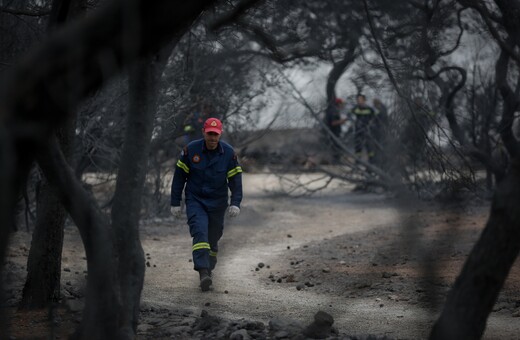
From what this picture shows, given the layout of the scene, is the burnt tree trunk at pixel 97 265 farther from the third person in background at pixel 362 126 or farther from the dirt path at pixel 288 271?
the third person in background at pixel 362 126

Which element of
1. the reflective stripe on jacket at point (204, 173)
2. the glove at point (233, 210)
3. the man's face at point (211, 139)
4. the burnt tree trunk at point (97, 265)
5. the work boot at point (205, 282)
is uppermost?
the man's face at point (211, 139)

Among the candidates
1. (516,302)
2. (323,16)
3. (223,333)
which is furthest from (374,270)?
(323,16)

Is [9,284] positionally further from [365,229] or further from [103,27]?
[365,229]

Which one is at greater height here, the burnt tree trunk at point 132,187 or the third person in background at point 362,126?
the third person in background at point 362,126

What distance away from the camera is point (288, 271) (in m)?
10.4

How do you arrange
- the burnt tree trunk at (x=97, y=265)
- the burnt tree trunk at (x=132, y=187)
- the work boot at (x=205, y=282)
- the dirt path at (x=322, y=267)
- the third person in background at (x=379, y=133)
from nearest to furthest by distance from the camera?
1. the burnt tree trunk at (x=97, y=265)
2. the burnt tree trunk at (x=132, y=187)
3. the dirt path at (x=322, y=267)
4. the work boot at (x=205, y=282)
5. the third person in background at (x=379, y=133)

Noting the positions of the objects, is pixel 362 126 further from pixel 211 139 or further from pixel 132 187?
pixel 132 187

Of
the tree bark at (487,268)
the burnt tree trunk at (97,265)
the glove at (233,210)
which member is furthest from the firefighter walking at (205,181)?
the tree bark at (487,268)

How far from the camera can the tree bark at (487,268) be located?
460 centimetres

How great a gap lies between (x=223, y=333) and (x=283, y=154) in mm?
15360

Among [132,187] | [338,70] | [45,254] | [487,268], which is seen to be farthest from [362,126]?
[487,268]

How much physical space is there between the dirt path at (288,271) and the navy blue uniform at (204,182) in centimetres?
71

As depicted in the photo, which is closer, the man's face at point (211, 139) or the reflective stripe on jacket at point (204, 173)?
the man's face at point (211, 139)

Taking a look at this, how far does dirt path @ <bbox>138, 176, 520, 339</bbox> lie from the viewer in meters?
7.65
